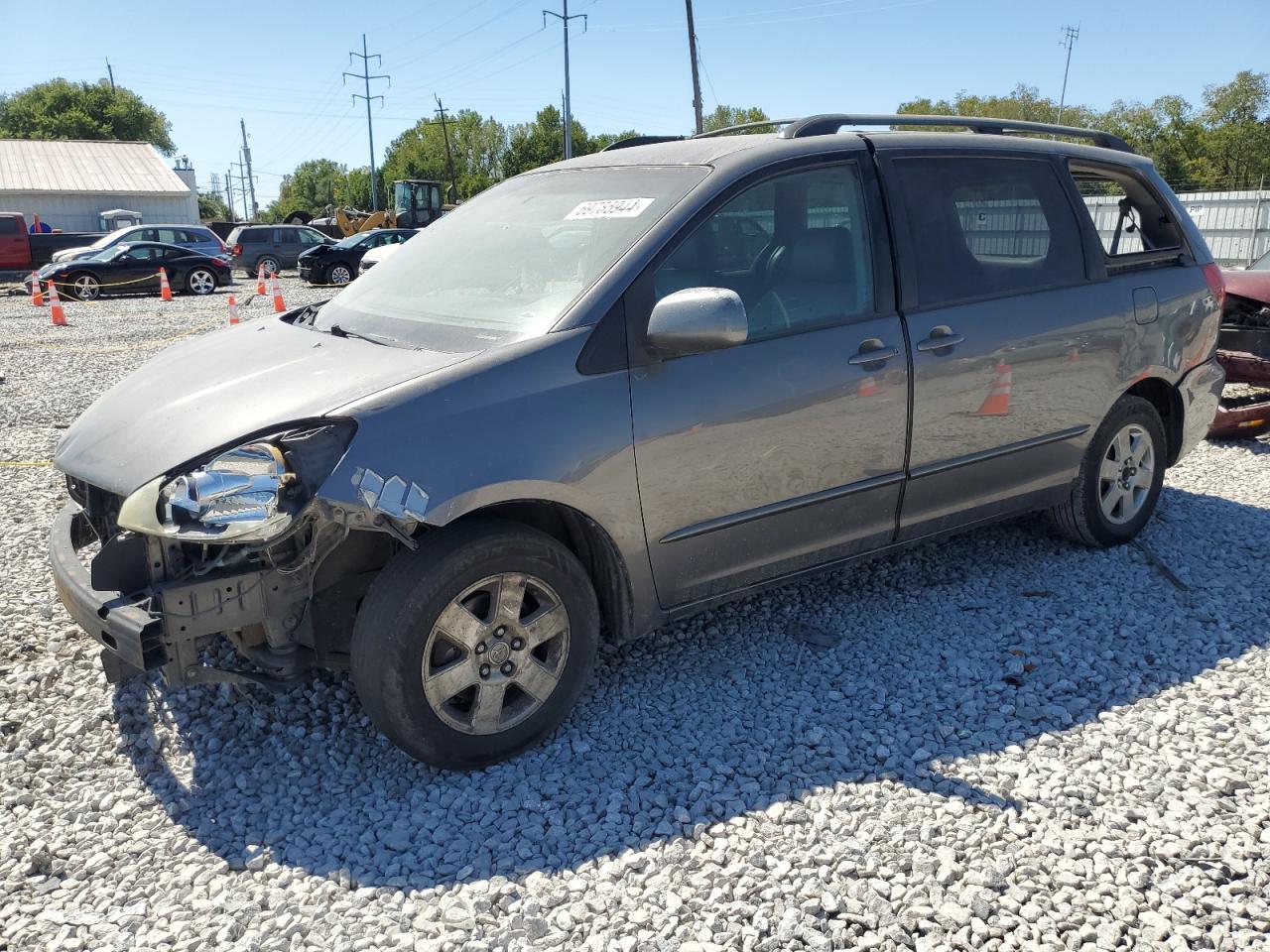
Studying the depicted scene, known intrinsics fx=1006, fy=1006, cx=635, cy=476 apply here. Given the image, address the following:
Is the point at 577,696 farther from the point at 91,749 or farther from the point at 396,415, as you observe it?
the point at 91,749

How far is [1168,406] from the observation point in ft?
16.5

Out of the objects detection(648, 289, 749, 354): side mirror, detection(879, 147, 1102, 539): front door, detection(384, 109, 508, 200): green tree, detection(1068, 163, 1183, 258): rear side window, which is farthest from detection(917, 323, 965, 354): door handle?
detection(384, 109, 508, 200): green tree

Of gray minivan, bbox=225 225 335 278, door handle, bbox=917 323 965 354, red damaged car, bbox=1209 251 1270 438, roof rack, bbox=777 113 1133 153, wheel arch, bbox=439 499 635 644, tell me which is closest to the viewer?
Result: wheel arch, bbox=439 499 635 644

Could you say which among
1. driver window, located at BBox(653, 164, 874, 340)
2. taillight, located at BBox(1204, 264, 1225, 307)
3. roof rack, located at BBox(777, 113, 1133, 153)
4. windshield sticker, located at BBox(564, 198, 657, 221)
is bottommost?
taillight, located at BBox(1204, 264, 1225, 307)

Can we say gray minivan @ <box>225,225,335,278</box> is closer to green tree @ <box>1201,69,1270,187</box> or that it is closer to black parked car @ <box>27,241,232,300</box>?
black parked car @ <box>27,241,232,300</box>

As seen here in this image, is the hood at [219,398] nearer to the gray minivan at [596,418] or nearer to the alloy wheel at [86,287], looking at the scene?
the gray minivan at [596,418]

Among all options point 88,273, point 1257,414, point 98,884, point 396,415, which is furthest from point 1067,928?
point 88,273

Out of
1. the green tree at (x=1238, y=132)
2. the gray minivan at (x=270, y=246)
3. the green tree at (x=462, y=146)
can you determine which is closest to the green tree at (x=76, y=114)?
the green tree at (x=462, y=146)

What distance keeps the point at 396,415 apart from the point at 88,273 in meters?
22.6

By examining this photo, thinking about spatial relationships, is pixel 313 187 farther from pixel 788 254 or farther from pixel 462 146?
pixel 788 254

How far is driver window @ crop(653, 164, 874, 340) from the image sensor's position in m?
3.46

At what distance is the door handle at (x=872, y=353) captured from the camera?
3682 millimetres

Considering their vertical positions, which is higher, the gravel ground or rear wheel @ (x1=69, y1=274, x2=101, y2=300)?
rear wheel @ (x1=69, y1=274, x2=101, y2=300)

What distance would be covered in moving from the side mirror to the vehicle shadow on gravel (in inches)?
51.2
